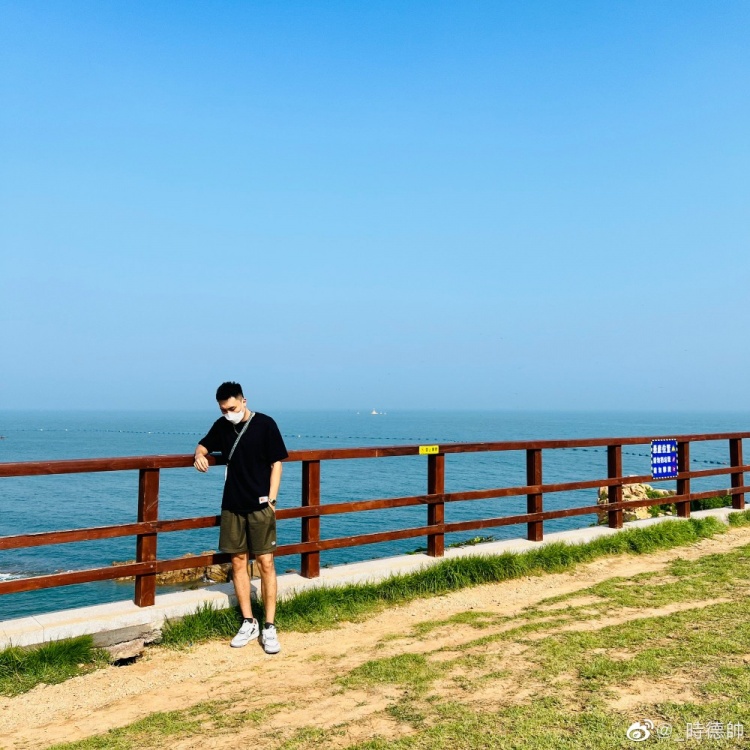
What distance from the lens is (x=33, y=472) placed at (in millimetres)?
5312

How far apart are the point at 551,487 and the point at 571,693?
190 inches

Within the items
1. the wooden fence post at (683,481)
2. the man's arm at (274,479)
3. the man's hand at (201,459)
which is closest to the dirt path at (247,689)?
the man's arm at (274,479)

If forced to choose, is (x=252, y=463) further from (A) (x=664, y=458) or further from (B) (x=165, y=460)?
(A) (x=664, y=458)

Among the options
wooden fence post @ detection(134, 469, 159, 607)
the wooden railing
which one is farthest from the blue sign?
wooden fence post @ detection(134, 469, 159, 607)

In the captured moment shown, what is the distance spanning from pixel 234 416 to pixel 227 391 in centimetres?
22

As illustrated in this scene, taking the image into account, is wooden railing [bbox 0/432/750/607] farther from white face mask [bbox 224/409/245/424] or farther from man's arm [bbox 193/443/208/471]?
white face mask [bbox 224/409/245/424]

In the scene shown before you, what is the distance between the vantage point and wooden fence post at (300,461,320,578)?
6.83m

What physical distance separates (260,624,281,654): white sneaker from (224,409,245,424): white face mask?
175 centimetres

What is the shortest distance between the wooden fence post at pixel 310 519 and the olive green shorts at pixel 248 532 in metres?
1.07

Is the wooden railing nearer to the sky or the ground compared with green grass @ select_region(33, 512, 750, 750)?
nearer to the sky

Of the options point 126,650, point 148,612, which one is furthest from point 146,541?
point 126,650

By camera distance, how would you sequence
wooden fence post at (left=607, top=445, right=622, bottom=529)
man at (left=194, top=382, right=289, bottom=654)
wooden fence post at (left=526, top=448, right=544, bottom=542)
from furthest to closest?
wooden fence post at (left=607, top=445, right=622, bottom=529) < wooden fence post at (left=526, top=448, right=544, bottom=542) < man at (left=194, top=382, right=289, bottom=654)

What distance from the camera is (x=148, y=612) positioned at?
573 cm

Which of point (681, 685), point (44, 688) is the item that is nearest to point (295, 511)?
point (44, 688)
